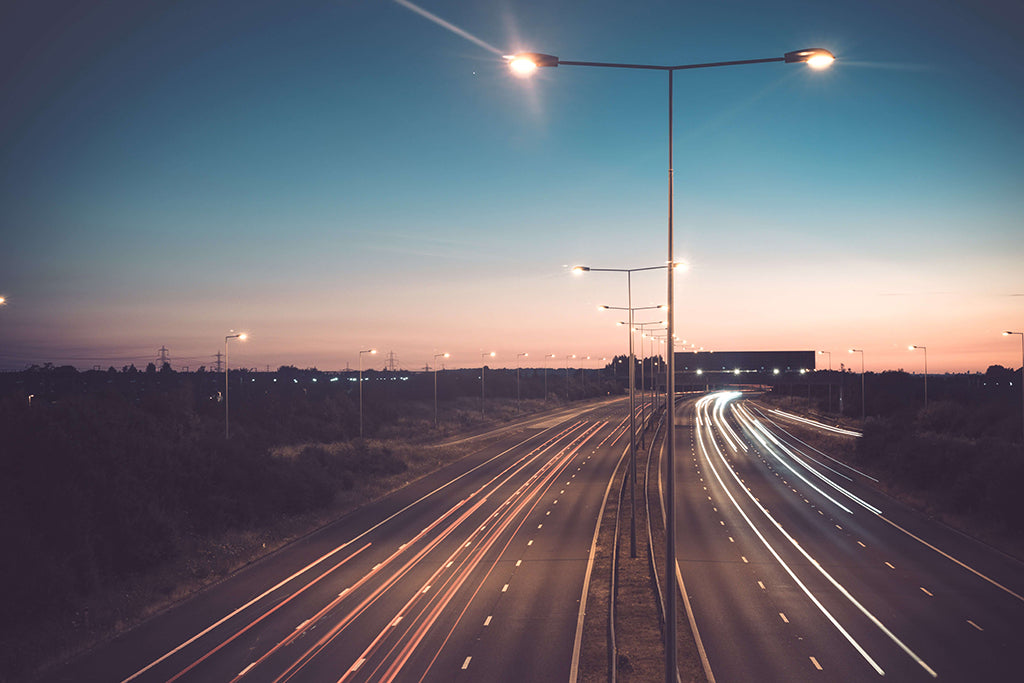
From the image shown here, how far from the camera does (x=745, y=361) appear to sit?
379ft

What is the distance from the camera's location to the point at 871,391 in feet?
413

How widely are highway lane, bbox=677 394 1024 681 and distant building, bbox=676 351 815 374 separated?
6155cm

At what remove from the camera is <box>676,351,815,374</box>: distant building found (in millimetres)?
112438

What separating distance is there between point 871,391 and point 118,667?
13058cm

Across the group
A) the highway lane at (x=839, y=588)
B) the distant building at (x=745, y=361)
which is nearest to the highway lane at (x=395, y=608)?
the highway lane at (x=839, y=588)

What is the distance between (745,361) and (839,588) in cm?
9074

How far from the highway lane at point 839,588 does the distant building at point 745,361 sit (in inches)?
2423

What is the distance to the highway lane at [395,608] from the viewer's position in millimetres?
20594

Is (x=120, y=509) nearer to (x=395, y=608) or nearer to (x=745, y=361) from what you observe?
(x=395, y=608)

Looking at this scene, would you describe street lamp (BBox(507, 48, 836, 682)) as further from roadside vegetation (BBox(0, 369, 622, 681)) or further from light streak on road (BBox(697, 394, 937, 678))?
Answer: roadside vegetation (BBox(0, 369, 622, 681))

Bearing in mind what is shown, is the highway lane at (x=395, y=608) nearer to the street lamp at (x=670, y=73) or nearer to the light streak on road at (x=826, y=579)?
the street lamp at (x=670, y=73)

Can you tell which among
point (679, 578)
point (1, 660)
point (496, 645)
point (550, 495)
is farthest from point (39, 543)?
point (550, 495)

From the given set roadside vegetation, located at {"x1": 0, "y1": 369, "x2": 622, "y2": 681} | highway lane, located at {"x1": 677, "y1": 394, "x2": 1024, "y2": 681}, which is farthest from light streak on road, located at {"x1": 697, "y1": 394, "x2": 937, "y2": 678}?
roadside vegetation, located at {"x1": 0, "y1": 369, "x2": 622, "y2": 681}

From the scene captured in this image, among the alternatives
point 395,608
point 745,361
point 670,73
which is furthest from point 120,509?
point 745,361
